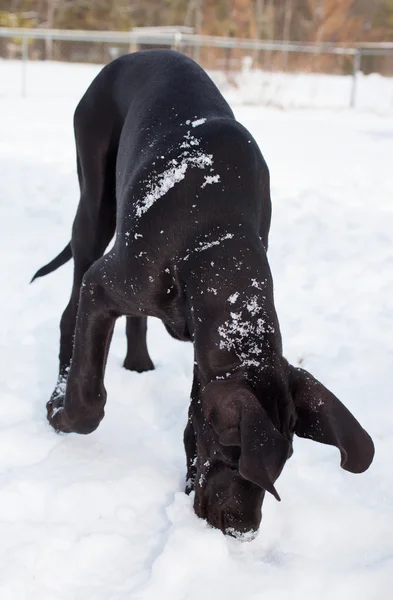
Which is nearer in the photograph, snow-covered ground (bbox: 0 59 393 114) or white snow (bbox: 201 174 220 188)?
white snow (bbox: 201 174 220 188)

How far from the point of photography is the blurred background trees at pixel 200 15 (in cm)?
3088

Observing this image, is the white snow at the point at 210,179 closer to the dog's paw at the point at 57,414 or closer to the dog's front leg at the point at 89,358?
the dog's front leg at the point at 89,358

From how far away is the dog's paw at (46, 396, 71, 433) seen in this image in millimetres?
2961

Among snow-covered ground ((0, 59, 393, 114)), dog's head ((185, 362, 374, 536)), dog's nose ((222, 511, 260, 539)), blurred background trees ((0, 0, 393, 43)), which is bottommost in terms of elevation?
snow-covered ground ((0, 59, 393, 114))

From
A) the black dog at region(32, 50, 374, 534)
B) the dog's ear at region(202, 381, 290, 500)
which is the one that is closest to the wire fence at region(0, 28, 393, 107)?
the black dog at region(32, 50, 374, 534)

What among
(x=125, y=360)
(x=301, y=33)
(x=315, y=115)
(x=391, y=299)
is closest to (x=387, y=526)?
(x=125, y=360)

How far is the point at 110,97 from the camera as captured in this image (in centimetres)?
337

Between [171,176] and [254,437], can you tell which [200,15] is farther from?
[254,437]

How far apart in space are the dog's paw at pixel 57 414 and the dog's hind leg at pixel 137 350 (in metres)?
0.59

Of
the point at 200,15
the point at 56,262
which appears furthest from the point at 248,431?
the point at 200,15

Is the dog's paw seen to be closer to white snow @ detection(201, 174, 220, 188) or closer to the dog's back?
the dog's back

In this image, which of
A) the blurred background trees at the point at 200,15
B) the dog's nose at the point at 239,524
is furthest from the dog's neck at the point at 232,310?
the blurred background trees at the point at 200,15

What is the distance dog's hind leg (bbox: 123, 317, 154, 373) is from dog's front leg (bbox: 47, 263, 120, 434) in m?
0.74

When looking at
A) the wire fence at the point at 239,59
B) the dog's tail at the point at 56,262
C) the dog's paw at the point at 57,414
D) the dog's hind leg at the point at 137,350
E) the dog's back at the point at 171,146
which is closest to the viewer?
the dog's back at the point at 171,146
